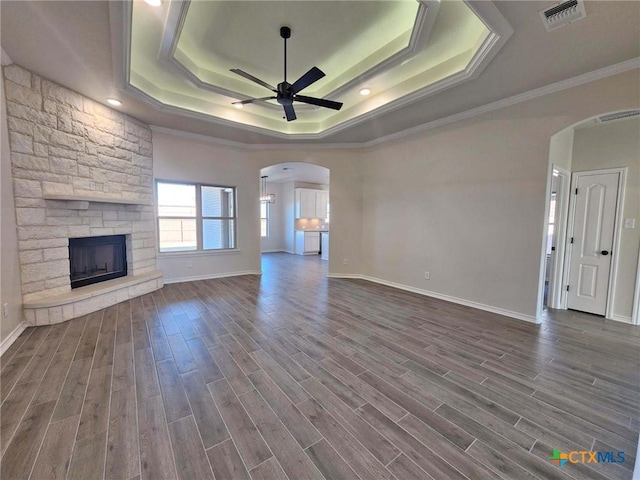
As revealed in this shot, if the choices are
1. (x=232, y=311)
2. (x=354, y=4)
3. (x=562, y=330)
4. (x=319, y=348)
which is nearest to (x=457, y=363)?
(x=319, y=348)

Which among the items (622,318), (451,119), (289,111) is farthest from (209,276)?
(622,318)

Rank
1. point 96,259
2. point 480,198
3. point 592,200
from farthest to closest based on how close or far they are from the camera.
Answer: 1. point 96,259
2. point 480,198
3. point 592,200

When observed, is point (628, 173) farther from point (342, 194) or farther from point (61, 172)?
point (61, 172)

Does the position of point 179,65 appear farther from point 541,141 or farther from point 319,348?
point 541,141

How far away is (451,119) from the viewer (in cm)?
416

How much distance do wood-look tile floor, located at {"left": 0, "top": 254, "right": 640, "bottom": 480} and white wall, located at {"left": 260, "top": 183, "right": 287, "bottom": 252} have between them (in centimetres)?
692

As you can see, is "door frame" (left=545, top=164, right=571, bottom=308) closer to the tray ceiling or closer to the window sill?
the tray ceiling

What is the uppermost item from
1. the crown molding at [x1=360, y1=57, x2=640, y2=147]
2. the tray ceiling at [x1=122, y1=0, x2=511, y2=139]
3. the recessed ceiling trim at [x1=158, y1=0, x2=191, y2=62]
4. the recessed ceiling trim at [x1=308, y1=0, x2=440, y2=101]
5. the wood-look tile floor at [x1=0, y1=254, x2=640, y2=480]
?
the tray ceiling at [x1=122, y1=0, x2=511, y2=139]

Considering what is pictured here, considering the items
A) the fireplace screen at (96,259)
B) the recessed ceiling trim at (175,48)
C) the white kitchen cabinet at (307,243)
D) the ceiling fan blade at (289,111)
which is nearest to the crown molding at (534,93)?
the ceiling fan blade at (289,111)

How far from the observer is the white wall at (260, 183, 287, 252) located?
407 inches

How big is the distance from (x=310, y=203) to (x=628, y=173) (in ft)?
25.7

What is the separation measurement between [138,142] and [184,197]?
1228mm

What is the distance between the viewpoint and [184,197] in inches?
→ 212

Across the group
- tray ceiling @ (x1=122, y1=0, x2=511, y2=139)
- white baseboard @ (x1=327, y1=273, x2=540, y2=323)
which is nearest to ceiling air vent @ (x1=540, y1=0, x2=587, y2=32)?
tray ceiling @ (x1=122, y1=0, x2=511, y2=139)
